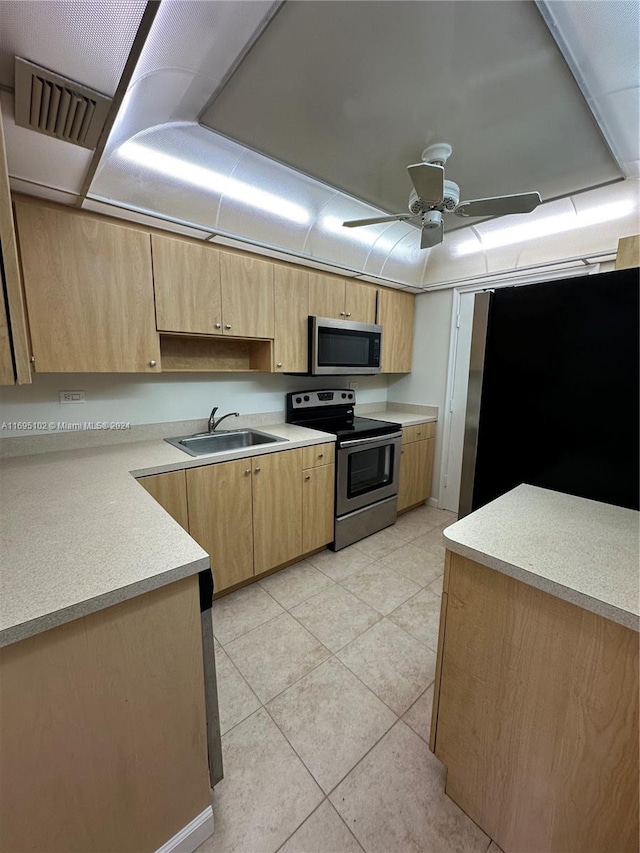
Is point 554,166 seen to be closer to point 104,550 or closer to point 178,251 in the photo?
point 178,251

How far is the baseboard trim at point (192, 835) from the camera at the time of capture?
999 millimetres

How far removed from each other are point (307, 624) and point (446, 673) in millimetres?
1046

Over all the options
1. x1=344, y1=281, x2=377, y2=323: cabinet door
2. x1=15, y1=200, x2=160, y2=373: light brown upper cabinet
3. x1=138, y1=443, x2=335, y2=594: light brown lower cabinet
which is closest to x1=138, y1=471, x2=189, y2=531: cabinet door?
x1=138, y1=443, x2=335, y2=594: light brown lower cabinet

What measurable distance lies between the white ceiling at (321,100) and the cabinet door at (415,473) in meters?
2.06

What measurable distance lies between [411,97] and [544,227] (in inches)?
67.5

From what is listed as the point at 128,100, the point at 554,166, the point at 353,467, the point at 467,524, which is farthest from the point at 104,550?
the point at 554,166

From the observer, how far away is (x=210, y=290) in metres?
2.12

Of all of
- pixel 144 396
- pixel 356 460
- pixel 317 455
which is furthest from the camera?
pixel 356 460

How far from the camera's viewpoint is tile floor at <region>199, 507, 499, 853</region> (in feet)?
3.61

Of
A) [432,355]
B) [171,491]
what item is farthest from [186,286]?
Result: [432,355]

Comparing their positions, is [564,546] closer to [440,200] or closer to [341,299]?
[440,200]

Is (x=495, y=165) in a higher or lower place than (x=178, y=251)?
higher

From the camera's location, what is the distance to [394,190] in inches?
81.6

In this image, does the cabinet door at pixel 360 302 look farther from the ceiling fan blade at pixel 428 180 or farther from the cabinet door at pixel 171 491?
the cabinet door at pixel 171 491
